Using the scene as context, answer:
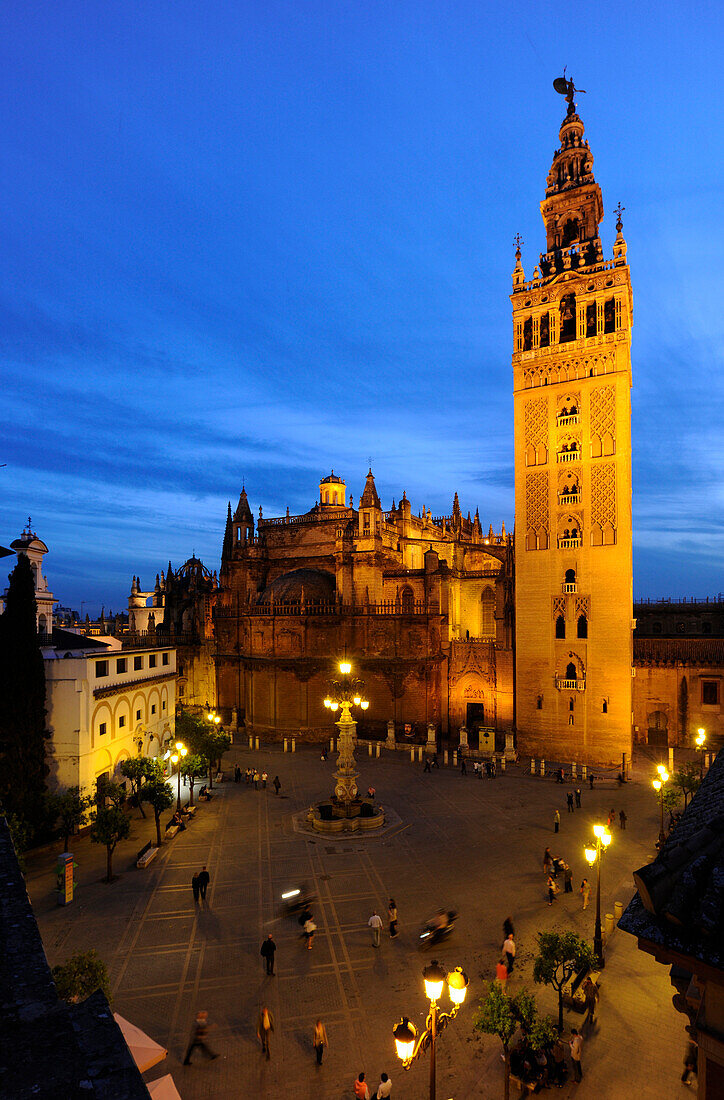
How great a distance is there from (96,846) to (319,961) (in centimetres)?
1163

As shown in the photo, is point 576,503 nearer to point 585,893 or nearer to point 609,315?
point 609,315

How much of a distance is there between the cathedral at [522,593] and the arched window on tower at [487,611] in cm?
12

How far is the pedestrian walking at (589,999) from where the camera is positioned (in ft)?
37.1

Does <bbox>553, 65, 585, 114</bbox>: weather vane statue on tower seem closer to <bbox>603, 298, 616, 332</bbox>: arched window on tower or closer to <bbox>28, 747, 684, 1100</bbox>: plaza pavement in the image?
<bbox>603, 298, 616, 332</bbox>: arched window on tower

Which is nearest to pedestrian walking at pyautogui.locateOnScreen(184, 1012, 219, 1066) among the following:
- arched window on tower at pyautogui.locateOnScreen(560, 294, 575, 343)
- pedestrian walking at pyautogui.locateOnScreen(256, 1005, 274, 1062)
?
pedestrian walking at pyautogui.locateOnScreen(256, 1005, 274, 1062)

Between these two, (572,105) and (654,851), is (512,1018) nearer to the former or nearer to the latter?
(654,851)

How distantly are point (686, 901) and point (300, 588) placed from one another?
38.1 meters

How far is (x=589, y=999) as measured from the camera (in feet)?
37.8

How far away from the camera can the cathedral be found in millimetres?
32344

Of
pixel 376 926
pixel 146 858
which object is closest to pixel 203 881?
pixel 146 858

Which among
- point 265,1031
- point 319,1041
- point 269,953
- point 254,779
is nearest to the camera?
point 319,1041

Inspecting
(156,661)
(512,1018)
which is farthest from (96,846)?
(512,1018)

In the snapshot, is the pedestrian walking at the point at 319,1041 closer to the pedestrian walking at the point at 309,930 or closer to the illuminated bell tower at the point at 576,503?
the pedestrian walking at the point at 309,930

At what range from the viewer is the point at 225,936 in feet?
47.8
